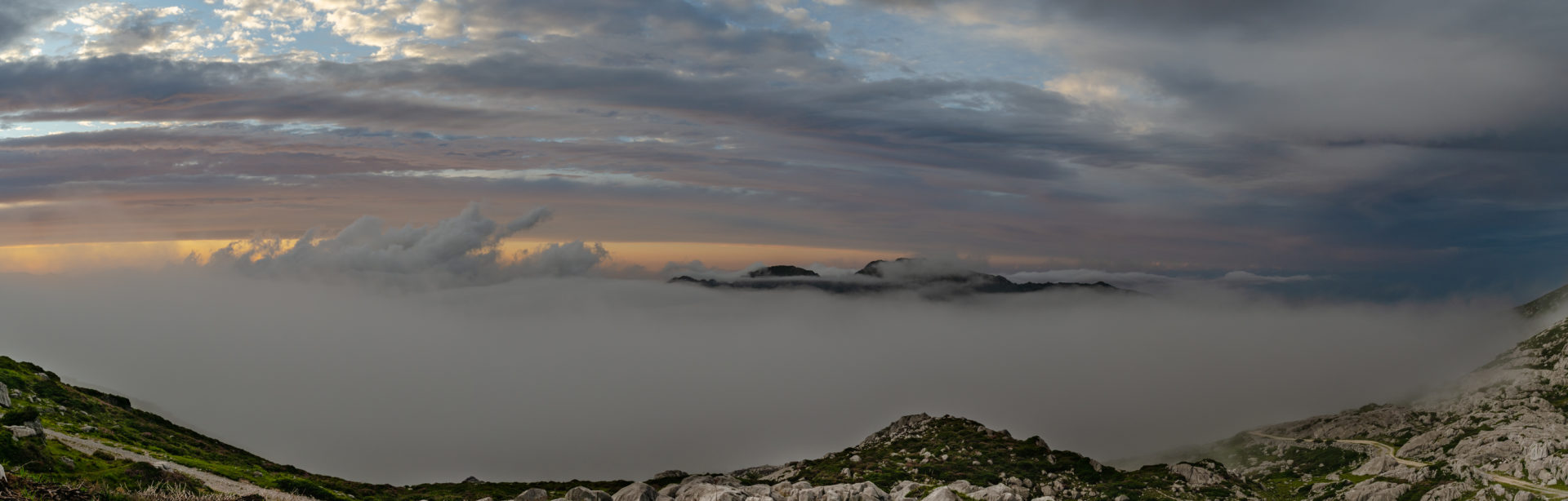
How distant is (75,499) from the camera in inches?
1663

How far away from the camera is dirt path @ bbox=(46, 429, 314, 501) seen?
300 feet

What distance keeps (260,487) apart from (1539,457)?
295439 mm

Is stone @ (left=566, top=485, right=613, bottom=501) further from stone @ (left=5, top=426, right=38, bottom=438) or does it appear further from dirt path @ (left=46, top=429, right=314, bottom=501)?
stone @ (left=5, top=426, right=38, bottom=438)

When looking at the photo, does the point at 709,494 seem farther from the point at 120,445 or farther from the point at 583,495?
the point at 120,445

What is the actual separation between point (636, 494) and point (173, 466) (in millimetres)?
60845

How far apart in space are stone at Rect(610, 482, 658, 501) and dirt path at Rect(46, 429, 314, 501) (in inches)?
1553

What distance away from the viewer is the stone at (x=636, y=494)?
345 ft

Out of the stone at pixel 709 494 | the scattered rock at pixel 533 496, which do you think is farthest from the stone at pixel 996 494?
the scattered rock at pixel 533 496

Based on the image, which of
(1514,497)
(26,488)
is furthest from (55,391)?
(1514,497)

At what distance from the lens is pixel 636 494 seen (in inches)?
4161

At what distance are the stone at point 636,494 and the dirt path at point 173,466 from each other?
1553 inches

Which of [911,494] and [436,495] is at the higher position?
[911,494]

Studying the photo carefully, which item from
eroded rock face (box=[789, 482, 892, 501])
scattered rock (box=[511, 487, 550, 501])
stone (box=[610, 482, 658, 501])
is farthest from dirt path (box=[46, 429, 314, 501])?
eroded rock face (box=[789, 482, 892, 501])

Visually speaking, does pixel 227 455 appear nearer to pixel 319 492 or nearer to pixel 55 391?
pixel 55 391
